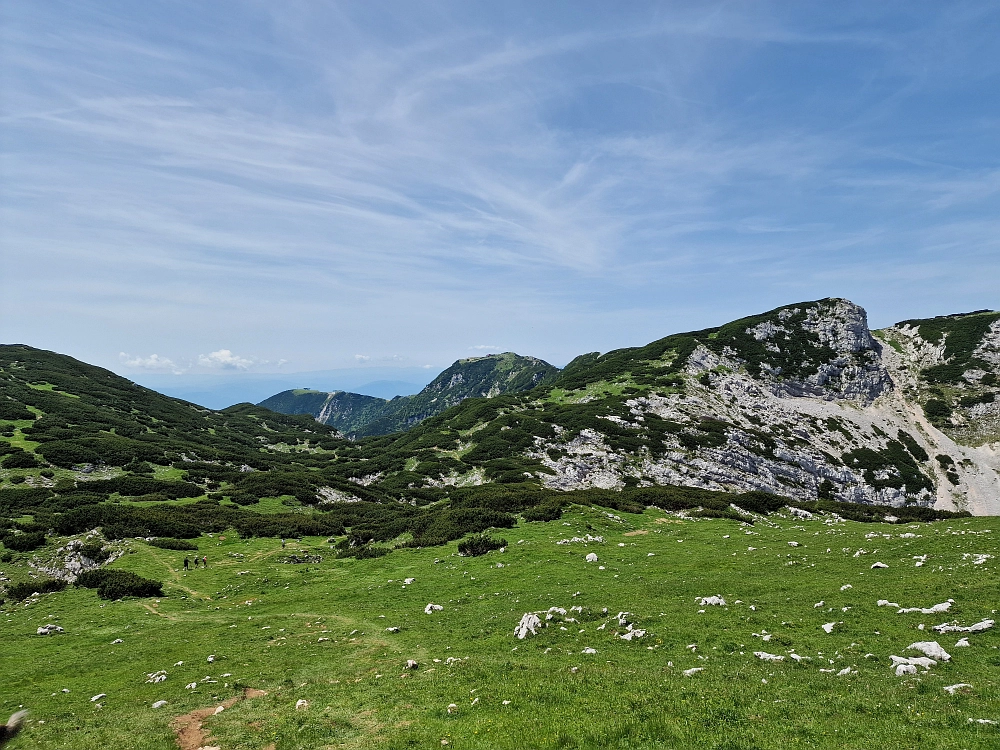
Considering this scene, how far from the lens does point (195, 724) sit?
14.7m

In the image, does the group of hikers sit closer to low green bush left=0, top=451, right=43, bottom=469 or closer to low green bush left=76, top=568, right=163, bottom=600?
low green bush left=76, top=568, right=163, bottom=600

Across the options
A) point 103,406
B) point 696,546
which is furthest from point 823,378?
point 103,406

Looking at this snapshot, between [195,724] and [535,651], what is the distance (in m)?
11.0

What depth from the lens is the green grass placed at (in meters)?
11.3

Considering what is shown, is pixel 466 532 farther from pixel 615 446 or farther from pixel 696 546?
pixel 615 446

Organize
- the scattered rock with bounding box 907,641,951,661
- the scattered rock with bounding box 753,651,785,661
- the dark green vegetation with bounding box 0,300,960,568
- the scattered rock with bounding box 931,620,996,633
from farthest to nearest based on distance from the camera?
the dark green vegetation with bounding box 0,300,960,568, the scattered rock with bounding box 931,620,996,633, the scattered rock with bounding box 753,651,785,661, the scattered rock with bounding box 907,641,951,661

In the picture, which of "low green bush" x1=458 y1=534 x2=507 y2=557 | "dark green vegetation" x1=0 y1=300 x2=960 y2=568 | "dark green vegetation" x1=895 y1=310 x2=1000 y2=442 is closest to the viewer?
"low green bush" x1=458 y1=534 x2=507 y2=557

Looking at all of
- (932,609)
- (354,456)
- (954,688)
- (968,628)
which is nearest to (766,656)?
(954,688)

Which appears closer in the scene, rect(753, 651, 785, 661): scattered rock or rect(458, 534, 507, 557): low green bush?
rect(753, 651, 785, 661): scattered rock

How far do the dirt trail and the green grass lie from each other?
37 cm

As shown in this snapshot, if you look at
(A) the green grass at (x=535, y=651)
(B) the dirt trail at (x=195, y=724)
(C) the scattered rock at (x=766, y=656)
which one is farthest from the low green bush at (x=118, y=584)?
(C) the scattered rock at (x=766, y=656)

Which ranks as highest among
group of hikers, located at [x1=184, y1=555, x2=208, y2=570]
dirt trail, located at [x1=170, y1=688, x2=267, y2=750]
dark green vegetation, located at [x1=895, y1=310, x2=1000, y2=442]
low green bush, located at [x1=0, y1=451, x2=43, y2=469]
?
dark green vegetation, located at [x1=895, y1=310, x2=1000, y2=442]

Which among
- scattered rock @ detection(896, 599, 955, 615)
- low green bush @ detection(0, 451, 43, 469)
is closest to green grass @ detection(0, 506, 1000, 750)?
scattered rock @ detection(896, 599, 955, 615)

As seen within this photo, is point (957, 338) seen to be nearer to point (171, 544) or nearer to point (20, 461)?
point (171, 544)
